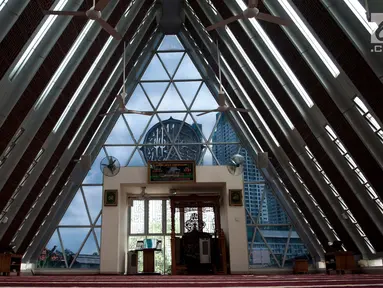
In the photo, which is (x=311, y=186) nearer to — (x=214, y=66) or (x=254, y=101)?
(x=254, y=101)

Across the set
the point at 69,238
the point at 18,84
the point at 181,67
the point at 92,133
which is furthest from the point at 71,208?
the point at 18,84

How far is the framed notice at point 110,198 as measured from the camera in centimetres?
1511

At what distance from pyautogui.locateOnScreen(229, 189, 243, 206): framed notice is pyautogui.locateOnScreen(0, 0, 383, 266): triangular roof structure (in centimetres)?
195

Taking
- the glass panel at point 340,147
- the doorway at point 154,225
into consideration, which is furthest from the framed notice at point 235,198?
the glass panel at point 340,147

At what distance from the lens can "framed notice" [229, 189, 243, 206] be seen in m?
15.0

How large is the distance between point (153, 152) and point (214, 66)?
4991 mm

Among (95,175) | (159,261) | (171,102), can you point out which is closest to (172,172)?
(95,175)

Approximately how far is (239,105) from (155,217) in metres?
6.60

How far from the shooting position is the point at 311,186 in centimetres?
1299

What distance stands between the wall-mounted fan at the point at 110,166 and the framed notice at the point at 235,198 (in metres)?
4.55

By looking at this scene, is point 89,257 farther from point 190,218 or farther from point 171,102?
point 171,102

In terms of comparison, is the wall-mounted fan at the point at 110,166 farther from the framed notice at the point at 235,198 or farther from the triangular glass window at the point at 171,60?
the triangular glass window at the point at 171,60

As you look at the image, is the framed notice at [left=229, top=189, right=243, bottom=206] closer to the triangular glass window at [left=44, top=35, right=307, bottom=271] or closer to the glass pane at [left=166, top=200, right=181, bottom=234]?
the triangular glass window at [left=44, top=35, right=307, bottom=271]

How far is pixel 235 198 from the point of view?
1506cm
